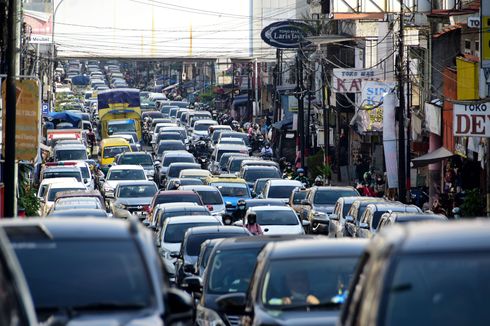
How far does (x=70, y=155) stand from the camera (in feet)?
179

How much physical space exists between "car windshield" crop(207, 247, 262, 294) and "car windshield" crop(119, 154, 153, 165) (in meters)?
35.3

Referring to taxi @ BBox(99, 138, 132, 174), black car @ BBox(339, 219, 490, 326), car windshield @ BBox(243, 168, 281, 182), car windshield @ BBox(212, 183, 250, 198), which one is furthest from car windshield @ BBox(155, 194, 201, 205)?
black car @ BBox(339, 219, 490, 326)

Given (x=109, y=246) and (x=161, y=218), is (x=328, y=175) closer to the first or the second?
(x=161, y=218)

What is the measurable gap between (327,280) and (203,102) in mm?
114630

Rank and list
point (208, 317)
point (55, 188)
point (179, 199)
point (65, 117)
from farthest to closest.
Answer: point (65, 117), point (55, 188), point (179, 199), point (208, 317)

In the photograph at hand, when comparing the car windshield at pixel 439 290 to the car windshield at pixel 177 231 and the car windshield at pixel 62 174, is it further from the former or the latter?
the car windshield at pixel 62 174

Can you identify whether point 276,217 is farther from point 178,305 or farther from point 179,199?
point 178,305

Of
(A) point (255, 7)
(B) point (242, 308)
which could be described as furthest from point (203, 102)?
(B) point (242, 308)

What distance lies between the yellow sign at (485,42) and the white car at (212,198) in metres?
7.45

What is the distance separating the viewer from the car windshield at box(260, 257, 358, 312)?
12.3m

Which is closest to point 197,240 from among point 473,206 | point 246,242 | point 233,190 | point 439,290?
point 246,242

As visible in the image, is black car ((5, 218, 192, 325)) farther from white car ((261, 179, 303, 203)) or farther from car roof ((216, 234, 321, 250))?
white car ((261, 179, 303, 203))

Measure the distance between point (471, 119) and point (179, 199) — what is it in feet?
23.3

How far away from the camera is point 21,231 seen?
10570 mm
